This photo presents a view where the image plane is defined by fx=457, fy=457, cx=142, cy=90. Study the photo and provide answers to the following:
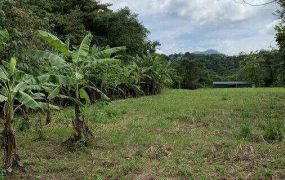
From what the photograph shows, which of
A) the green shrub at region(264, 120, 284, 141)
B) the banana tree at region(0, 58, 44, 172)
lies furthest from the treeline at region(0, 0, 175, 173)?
the green shrub at region(264, 120, 284, 141)

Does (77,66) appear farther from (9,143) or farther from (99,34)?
(99,34)

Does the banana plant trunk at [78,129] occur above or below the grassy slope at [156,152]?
above

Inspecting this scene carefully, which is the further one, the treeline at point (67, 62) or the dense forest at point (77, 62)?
the dense forest at point (77, 62)

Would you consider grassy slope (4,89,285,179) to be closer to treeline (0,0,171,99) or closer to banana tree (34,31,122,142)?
banana tree (34,31,122,142)

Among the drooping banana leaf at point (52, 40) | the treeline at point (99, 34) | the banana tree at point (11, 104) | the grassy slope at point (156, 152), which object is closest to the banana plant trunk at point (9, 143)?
the banana tree at point (11, 104)

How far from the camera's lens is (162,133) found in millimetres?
11805

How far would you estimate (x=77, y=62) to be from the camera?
10609mm

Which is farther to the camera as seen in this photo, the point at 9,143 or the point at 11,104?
the point at 11,104

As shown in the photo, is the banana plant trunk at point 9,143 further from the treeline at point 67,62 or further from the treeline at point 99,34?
the treeline at point 99,34

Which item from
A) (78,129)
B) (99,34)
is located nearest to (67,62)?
(78,129)

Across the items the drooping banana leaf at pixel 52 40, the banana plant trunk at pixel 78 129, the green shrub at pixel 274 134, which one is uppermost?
the drooping banana leaf at pixel 52 40

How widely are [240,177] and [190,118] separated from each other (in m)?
6.84

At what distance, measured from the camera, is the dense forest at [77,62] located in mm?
8852

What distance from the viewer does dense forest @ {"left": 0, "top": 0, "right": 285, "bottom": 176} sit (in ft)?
29.0
